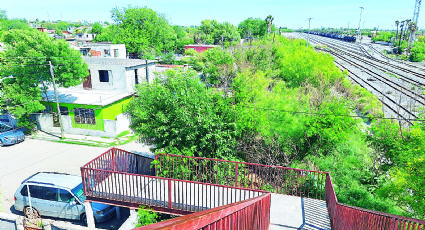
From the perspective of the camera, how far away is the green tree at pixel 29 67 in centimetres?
1989

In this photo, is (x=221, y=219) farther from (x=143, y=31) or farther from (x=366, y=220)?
(x=143, y=31)

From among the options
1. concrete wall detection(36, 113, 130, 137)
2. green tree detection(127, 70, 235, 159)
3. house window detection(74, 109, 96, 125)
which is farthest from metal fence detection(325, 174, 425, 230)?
house window detection(74, 109, 96, 125)

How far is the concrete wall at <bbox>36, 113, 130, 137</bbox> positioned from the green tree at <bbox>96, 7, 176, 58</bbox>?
108 ft

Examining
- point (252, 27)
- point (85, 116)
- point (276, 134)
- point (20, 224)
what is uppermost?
point (252, 27)

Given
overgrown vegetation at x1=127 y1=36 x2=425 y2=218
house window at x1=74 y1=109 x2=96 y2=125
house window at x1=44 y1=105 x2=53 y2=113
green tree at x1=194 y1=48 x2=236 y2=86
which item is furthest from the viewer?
green tree at x1=194 y1=48 x2=236 y2=86

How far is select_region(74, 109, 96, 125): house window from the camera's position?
21756mm

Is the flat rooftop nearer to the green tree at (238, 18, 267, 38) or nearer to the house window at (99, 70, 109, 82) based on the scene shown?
the house window at (99, 70, 109, 82)

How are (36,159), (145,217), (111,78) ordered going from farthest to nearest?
1. (111,78)
2. (36,159)
3. (145,217)

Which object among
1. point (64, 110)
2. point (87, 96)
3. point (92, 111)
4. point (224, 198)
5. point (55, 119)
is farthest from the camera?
point (87, 96)

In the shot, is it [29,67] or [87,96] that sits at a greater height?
[29,67]

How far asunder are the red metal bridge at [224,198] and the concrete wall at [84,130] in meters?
10.2

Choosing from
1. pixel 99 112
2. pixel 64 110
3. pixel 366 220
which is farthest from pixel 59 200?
pixel 64 110

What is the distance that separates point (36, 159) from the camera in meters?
17.7

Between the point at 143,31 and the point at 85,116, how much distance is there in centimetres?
3919
